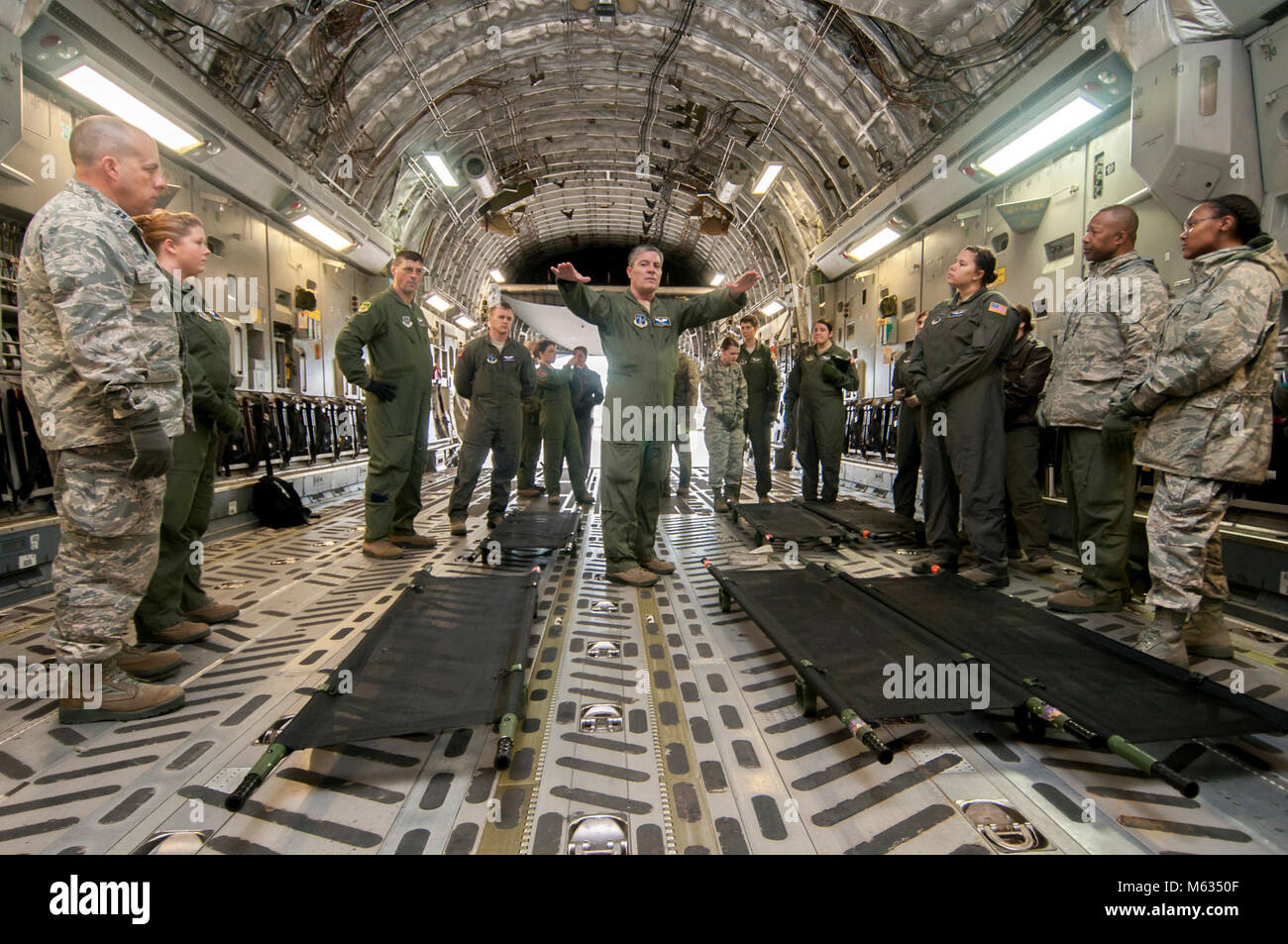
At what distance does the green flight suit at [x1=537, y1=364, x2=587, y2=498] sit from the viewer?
7340 mm

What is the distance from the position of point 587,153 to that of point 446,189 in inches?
104

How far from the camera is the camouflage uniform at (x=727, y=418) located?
6.82m

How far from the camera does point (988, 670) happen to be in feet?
6.97

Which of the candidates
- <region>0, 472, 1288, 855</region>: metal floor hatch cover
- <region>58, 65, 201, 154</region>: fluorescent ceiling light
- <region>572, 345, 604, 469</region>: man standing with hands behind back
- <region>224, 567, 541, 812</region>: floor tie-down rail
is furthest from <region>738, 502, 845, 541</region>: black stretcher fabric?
A: <region>58, 65, 201, 154</region>: fluorescent ceiling light

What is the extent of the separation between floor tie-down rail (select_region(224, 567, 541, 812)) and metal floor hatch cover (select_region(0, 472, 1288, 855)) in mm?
135

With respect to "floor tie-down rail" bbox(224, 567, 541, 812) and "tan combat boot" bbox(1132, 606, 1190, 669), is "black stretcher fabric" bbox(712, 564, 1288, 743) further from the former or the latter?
"floor tie-down rail" bbox(224, 567, 541, 812)

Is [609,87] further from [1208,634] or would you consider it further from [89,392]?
[1208,634]

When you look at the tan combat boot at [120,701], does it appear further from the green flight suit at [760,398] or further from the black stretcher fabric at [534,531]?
the green flight suit at [760,398]

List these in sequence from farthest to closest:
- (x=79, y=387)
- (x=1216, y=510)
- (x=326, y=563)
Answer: (x=326, y=563)
(x=1216, y=510)
(x=79, y=387)

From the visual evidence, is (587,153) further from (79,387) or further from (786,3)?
(79,387)

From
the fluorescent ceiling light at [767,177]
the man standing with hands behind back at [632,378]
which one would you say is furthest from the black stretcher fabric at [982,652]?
the fluorescent ceiling light at [767,177]

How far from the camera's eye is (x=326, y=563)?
4336 mm

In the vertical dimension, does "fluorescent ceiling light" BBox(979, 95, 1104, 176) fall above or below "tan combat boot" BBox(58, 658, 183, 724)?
above
